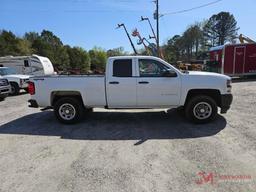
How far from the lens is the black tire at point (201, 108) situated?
6785 millimetres

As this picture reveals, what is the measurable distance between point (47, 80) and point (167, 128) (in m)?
3.70

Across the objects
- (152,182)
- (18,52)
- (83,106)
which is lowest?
(152,182)

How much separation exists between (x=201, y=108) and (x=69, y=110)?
3.83 metres

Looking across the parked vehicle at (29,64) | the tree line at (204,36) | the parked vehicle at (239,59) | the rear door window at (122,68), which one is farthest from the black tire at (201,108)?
the tree line at (204,36)

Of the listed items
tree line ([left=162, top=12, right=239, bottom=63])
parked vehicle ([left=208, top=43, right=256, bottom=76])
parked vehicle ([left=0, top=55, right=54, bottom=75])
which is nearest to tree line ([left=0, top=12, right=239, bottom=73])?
tree line ([left=162, top=12, right=239, bottom=63])

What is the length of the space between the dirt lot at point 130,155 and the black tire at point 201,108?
0.80 feet

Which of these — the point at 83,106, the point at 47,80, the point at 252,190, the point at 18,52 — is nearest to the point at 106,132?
the point at 83,106

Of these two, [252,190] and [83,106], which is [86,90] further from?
[252,190]

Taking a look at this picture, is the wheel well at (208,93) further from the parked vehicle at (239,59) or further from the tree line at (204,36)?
the tree line at (204,36)

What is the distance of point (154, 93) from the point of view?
684cm

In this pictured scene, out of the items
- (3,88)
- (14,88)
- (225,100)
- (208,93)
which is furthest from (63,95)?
(14,88)

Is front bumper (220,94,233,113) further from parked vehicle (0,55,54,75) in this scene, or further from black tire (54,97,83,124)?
parked vehicle (0,55,54,75)

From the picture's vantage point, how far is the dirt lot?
3.78 m

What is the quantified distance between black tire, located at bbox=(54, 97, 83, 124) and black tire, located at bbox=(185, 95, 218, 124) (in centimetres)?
313
